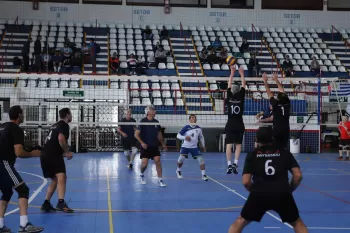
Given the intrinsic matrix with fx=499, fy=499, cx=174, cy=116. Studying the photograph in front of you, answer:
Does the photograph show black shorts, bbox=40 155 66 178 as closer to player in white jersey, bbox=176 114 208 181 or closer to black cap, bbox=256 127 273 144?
black cap, bbox=256 127 273 144

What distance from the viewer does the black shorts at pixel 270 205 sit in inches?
211

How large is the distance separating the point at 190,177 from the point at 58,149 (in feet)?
19.8

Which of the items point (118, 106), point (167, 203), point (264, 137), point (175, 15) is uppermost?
point (175, 15)

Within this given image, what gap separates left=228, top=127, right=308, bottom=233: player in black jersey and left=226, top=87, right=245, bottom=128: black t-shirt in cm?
594

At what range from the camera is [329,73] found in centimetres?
3102

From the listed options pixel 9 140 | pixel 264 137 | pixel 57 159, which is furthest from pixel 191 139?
pixel 264 137

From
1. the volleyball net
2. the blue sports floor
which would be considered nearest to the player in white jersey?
the blue sports floor

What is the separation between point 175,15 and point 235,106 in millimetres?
24545

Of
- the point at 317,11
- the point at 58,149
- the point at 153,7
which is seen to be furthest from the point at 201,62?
the point at 58,149

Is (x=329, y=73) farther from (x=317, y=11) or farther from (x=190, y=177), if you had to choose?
(x=190, y=177)

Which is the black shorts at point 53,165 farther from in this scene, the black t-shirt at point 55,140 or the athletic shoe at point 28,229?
the athletic shoe at point 28,229

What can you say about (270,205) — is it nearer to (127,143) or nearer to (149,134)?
(149,134)

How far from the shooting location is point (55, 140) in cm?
877

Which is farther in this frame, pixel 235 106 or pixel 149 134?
pixel 149 134
